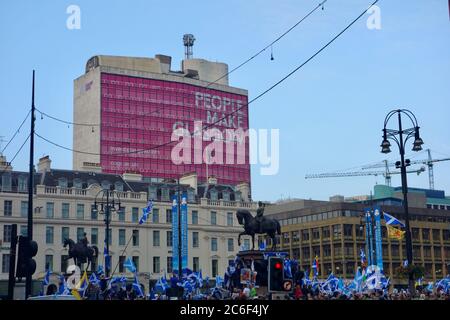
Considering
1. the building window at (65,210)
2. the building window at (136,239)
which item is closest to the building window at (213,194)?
the building window at (136,239)

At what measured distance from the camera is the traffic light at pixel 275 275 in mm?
16938

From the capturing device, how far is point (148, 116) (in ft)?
425

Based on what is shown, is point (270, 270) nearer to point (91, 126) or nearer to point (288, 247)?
point (288, 247)

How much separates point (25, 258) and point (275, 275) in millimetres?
7693

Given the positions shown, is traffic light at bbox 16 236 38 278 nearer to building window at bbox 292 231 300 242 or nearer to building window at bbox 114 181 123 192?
building window at bbox 114 181 123 192

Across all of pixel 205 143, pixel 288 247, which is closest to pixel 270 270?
pixel 288 247

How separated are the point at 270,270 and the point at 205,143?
117m

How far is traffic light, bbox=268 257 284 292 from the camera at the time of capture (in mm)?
16938

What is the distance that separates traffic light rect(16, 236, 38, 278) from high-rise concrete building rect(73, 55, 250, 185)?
9922cm

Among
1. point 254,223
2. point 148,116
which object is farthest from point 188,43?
point 254,223

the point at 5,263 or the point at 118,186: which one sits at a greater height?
the point at 118,186

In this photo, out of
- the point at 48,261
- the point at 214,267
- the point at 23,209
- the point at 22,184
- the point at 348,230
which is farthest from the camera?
the point at 348,230

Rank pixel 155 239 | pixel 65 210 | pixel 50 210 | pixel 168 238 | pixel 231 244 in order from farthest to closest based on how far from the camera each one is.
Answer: pixel 231 244
pixel 168 238
pixel 155 239
pixel 65 210
pixel 50 210

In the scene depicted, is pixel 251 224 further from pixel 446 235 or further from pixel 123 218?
pixel 446 235
